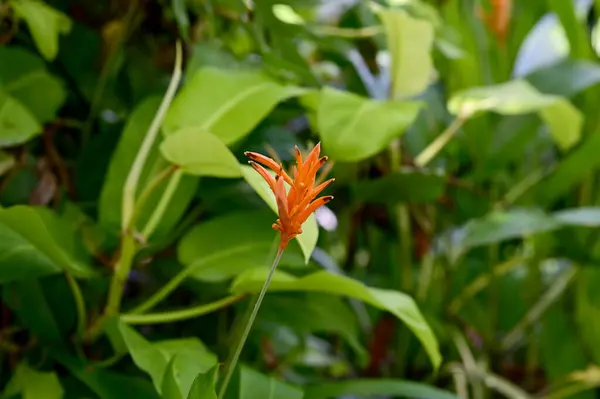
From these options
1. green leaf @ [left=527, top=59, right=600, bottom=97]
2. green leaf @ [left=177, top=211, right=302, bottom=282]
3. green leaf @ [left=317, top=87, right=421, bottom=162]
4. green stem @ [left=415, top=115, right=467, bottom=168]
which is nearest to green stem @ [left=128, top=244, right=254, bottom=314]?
green leaf @ [left=177, top=211, right=302, bottom=282]

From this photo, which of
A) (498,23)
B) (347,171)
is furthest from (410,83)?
(498,23)

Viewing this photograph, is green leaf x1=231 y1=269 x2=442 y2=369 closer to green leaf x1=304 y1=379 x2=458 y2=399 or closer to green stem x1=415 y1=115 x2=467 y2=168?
green leaf x1=304 y1=379 x2=458 y2=399

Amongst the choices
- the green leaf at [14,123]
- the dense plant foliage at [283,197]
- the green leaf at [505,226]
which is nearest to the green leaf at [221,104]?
the dense plant foliage at [283,197]

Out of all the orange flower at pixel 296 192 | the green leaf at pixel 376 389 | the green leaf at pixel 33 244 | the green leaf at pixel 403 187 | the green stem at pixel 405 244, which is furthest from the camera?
the green stem at pixel 405 244

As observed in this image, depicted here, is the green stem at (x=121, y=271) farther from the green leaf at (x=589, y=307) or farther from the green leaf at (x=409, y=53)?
the green leaf at (x=589, y=307)

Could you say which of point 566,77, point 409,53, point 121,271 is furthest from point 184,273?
point 566,77

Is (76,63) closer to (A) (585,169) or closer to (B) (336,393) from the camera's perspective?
(B) (336,393)

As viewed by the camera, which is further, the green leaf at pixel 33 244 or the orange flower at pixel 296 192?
the green leaf at pixel 33 244
